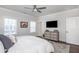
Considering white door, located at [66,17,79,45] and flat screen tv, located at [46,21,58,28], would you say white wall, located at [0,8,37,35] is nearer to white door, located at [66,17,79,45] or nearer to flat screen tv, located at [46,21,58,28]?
flat screen tv, located at [46,21,58,28]

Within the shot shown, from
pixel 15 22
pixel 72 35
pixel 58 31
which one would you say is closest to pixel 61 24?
pixel 58 31

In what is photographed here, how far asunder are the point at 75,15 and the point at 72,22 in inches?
14.9

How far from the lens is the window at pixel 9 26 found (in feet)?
14.5

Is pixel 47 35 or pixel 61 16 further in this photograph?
pixel 47 35

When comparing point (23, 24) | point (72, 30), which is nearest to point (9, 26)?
point (23, 24)

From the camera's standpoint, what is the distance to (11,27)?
4715 millimetres

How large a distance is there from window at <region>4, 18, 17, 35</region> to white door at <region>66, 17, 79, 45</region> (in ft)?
9.68

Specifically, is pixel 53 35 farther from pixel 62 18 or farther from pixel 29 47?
pixel 29 47

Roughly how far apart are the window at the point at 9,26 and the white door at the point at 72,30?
2.95 meters

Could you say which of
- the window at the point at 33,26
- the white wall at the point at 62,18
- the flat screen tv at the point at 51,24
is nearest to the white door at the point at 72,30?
the white wall at the point at 62,18

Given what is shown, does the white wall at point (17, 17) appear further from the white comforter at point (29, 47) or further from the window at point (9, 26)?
the white comforter at point (29, 47)

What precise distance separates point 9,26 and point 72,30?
3.43 meters

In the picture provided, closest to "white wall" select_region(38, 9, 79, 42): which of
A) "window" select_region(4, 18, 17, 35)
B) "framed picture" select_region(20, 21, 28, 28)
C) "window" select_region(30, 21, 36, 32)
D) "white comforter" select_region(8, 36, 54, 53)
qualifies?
"window" select_region(30, 21, 36, 32)
